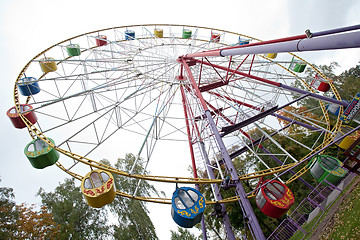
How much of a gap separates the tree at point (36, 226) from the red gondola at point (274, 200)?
47.9 feet

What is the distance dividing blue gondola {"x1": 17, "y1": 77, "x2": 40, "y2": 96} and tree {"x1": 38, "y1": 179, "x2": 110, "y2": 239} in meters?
9.92

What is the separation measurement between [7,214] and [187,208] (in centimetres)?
1505

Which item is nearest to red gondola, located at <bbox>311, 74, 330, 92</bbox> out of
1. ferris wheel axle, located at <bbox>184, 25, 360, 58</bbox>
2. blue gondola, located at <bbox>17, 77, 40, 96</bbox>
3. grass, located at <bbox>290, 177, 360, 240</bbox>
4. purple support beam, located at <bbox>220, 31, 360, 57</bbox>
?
grass, located at <bbox>290, 177, 360, 240</bbox>

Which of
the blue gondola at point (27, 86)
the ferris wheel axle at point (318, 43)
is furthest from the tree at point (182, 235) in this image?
the ferris wheel axle at point (318, 43)

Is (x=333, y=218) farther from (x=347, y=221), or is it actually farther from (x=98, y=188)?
(x=98, y=188)

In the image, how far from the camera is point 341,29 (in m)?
3.74

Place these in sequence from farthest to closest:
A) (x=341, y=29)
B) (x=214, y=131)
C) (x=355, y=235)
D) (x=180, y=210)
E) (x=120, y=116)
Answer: (x=120, y=116) → (x=355, y=235) → (x=214, y=131) → (x=180, y=210) → (x=341, y=29)

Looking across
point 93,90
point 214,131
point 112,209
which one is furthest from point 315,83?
point 112,209

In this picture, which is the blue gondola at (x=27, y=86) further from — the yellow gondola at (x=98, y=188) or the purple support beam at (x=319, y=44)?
the purple support beam at (x=319, y=44)

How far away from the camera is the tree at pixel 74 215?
53.4 ft

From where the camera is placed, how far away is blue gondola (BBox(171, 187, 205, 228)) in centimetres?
666

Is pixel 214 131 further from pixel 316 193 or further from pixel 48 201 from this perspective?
pixel 48 201

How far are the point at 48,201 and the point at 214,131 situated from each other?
16.3m

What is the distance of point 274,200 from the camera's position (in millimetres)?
7590
